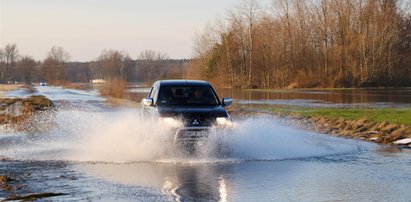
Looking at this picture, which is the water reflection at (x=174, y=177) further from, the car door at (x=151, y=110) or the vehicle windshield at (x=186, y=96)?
the vehicle windshield at (x=186, y=96)

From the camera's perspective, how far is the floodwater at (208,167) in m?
9.08

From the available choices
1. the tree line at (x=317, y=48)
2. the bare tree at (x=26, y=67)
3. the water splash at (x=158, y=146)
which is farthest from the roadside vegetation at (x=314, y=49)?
the bare tree at (x=26, y=67)

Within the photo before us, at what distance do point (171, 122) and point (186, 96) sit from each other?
2.01 metres

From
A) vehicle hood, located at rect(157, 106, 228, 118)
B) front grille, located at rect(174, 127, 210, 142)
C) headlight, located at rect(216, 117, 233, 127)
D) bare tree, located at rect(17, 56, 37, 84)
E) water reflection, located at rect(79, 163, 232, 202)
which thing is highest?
bare tree, located at rect(17, 56, 37, 84)

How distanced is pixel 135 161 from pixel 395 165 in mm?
5600

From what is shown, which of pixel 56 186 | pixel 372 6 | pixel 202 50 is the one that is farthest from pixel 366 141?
pixel 202 50

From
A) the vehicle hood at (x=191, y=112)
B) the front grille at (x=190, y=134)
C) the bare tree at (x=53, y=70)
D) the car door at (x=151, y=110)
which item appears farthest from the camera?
the bare tree at (x=53, y=70)

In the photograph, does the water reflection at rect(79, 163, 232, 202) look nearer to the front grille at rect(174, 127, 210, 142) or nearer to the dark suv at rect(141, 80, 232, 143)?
the front grille at rect(174, 127, 210, 142)

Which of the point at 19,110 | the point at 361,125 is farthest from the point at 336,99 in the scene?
the point at 361,125

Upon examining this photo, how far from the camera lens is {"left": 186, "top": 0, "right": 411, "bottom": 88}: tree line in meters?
75.0

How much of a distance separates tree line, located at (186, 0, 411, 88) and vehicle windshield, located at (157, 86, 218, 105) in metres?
61.5

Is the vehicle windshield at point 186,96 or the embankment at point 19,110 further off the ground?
the vehicle windshield at point 186,96

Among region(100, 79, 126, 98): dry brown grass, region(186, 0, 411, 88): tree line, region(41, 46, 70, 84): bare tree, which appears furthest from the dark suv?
region(41, 46, 70, 84): bare tree

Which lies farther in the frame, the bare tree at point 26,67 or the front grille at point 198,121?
the bare tree at point 26,67
